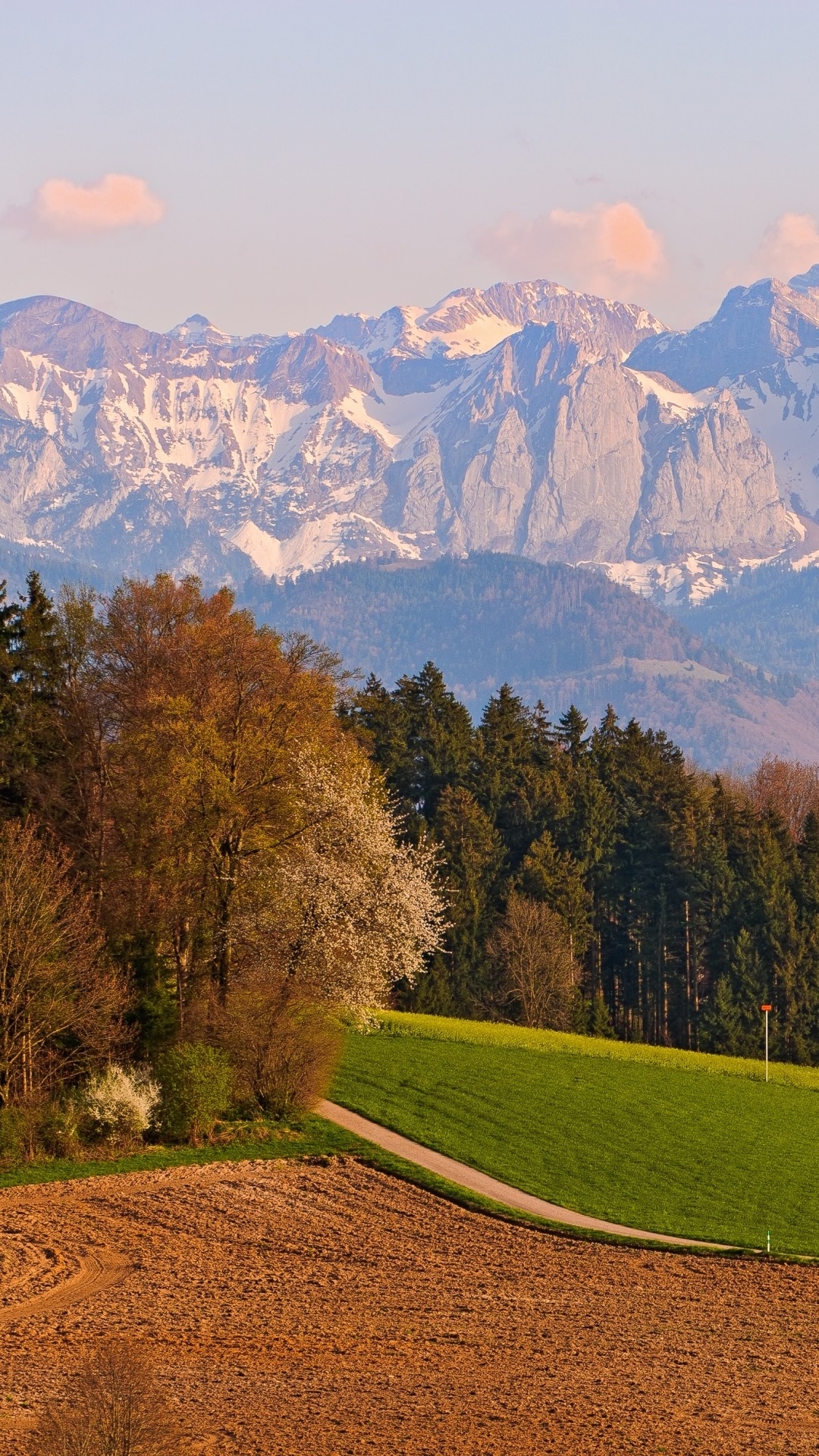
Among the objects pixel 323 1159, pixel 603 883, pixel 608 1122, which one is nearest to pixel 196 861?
pixel 323 1159

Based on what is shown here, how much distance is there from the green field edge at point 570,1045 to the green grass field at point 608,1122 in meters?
0.16

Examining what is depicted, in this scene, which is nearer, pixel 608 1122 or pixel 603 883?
pixel 608 1122

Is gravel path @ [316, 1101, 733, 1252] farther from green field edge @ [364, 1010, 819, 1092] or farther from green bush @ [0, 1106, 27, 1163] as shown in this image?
green field edge @ [364, 1010, 819, 1092]

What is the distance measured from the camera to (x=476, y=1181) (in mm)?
40281

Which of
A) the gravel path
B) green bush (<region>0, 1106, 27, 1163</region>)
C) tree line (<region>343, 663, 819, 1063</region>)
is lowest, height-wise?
the gravel path

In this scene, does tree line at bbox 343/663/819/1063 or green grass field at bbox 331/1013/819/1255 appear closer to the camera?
green grass field at bbox 331/1013/819/1255

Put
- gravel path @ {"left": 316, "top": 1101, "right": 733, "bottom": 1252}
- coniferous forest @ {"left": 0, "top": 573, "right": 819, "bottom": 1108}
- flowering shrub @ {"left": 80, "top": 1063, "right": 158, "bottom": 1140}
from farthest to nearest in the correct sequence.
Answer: coniferous forest @ {"left": 0, "top": 573, "right": 819, "bottom": 1108} → flowering shrub @ {"left": 80, "top": 1063, "right": 158, "bottom": 1140} → gravel path @ {"left": 316, "top": 1101, "right": 733, "bottom": 1252}

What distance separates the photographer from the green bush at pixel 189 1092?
41.1 metres

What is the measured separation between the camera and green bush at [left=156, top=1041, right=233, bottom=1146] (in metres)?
41.1

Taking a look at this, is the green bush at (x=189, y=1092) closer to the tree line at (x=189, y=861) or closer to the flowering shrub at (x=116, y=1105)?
the tree line at (x=189, y=861)

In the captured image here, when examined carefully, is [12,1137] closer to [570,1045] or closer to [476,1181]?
[476,1181]

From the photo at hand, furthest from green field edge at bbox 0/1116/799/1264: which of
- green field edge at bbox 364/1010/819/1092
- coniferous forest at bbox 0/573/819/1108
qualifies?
green field edge at bbox 364/1010/819/1092

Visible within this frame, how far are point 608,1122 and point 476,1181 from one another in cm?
962

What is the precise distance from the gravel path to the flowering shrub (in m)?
5.93
